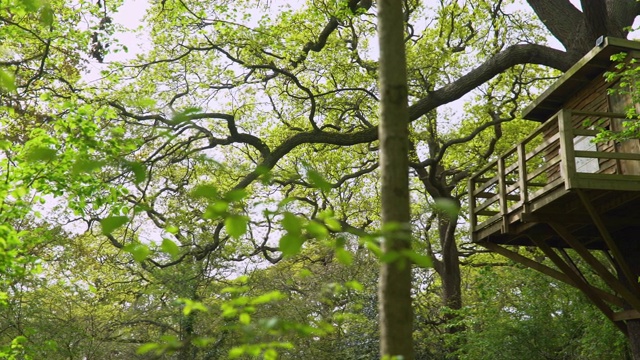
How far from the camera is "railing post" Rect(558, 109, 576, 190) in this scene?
855 cm

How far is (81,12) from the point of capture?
12336 millimetres

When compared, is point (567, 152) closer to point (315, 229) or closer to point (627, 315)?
point (627, 315)

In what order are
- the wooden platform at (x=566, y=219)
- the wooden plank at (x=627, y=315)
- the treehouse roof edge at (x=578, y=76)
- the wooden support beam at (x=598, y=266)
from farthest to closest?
the wooden plank at (x=627, y=315) < the treehouse roof edge at (x=578, y=76) < the wooden support beam at (x=598, y=266) < the wooden platform at (x=566, y=219)

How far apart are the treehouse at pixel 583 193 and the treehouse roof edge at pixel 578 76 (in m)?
0.02

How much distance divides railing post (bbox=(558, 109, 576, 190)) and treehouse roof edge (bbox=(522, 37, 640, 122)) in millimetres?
2018

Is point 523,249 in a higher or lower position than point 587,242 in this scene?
higher

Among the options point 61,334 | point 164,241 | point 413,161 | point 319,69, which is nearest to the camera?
point 164,241

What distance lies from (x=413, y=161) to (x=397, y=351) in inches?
612

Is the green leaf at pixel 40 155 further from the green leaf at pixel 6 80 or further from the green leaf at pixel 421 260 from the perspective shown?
the green leaf at pixel 421 260

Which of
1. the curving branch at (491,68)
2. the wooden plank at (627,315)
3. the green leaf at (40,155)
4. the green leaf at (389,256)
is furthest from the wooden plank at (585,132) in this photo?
the green leaf at (40,155)

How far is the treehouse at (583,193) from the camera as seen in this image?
8.76 m

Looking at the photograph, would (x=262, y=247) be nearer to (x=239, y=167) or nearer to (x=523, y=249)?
(x=239, y=167)

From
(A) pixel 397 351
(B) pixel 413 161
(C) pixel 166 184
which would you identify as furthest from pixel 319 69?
(A) pixel 397 351

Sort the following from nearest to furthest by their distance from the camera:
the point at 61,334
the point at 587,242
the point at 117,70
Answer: the point at 587,242 → the point at 117,70 → the point at 61,334
